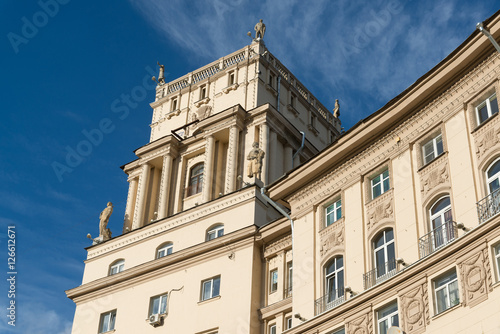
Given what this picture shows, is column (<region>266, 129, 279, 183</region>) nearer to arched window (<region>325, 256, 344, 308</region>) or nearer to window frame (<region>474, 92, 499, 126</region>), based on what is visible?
arched window (<region>325, 256, 344, 308</region>)

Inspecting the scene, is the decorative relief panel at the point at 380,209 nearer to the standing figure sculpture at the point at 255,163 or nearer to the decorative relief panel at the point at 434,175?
the decorative relief panel at the point at 434,175

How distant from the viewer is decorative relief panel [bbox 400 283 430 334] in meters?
23.6

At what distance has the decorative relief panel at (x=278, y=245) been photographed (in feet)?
112

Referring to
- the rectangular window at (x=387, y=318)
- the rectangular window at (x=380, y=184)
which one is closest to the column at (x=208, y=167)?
the rectangular window at (x=380, y=184)

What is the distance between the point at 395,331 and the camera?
23.7 m

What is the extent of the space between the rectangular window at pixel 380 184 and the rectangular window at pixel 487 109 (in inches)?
166

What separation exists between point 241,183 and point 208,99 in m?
7.58

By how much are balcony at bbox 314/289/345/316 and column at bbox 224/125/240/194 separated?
12631mm

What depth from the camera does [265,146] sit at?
136 ft

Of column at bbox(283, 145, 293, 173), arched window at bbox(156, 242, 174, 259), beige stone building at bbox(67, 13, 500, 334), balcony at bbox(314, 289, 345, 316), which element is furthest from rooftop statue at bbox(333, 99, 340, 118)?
balcony at bbox(314, 289, 345, 316)

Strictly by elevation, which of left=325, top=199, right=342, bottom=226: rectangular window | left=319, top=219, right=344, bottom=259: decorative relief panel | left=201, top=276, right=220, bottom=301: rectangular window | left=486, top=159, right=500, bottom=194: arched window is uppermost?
left=325, top=199, right=342, bottom=226: rectangular window

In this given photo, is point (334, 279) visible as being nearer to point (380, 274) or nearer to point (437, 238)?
point (380, 274)

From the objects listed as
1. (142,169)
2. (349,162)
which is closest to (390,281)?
(349,162)

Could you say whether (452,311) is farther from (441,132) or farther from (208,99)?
(208,99)
